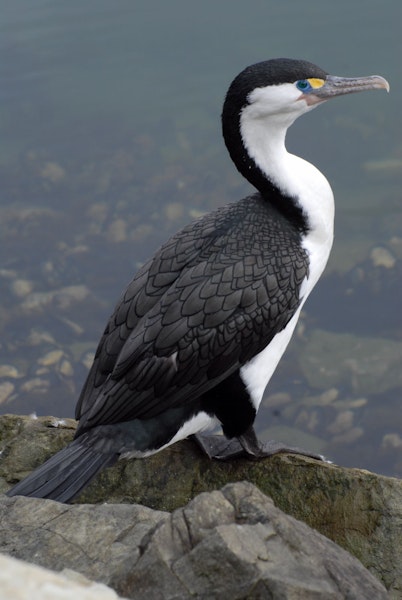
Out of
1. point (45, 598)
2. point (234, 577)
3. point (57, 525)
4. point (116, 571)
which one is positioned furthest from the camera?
point (57, 525)

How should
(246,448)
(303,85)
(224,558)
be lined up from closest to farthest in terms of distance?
(224,558) < (303,85) < (246,448)

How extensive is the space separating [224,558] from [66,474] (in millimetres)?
1378

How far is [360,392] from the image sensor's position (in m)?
8.67

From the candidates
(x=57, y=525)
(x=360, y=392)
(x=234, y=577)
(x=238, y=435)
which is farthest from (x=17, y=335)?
(x=234, y=577)

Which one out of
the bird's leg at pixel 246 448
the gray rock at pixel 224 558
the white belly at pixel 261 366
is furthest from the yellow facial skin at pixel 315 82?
the gray rock at pixel 224 558

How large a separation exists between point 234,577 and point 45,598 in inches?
23.3

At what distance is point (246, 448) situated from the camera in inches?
174

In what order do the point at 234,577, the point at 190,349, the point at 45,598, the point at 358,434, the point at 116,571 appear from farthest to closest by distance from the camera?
the point at 358,434 → the point at 190,349 → the point at 116,571 → the point at 234,577 → the point at 45,598

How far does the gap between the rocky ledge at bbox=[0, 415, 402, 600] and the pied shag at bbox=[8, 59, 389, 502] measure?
9.2 inches

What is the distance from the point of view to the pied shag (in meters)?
4.00

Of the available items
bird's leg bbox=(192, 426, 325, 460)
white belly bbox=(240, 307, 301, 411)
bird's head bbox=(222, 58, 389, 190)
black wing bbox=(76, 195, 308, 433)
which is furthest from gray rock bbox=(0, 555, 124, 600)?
bird's head bbox=(222, 58, 389, 190)

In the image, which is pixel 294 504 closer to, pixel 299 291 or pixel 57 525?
pixel 299 291

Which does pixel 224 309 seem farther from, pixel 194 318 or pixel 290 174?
pixel 290 174

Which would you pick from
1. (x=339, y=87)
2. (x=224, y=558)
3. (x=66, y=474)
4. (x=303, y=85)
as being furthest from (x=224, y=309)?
(x=224, y=558)
